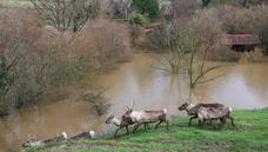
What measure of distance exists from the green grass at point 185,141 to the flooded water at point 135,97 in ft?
17.7

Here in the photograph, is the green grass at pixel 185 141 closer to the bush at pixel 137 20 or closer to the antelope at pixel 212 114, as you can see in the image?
the antelope at pixel 212 114

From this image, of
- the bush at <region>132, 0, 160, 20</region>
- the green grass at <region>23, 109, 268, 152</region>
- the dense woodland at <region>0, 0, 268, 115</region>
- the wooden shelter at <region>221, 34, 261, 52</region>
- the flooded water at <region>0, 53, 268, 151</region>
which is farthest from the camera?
the bush at <region>132, 0, 160, 20</region>

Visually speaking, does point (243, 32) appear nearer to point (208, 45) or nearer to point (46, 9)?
point (208, 45)

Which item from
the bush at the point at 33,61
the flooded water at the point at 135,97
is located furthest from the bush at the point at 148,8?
the bush at the point at 33,61

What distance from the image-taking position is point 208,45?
119 ft

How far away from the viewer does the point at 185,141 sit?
16031mm

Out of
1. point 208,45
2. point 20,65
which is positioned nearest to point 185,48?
point 208,45

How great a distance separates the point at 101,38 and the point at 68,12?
20.4 ft

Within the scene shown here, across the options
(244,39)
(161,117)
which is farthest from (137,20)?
(161,117)

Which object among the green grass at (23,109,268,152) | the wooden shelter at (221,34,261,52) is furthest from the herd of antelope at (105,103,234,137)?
the wooden shelter at (221,34,261,52)

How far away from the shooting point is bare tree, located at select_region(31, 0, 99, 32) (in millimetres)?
40719

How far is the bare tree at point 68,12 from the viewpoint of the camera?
4072 cm

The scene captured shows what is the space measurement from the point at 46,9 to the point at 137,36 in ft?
28.5

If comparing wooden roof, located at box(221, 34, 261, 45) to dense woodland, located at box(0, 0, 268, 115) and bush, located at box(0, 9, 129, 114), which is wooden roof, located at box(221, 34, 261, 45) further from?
bush, located at box(0, 9, 129, 114)
